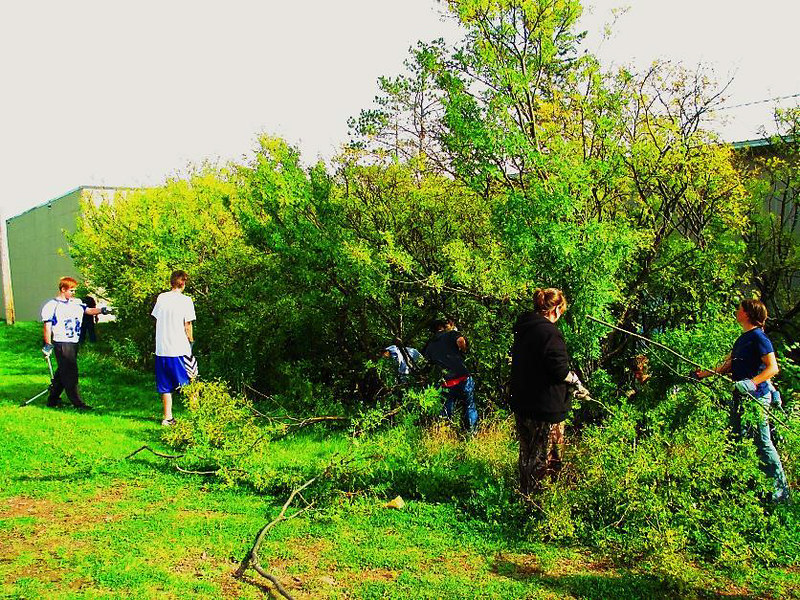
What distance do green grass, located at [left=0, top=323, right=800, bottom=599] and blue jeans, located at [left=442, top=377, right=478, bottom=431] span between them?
1.60 metres

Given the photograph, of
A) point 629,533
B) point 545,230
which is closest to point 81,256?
point 545,230

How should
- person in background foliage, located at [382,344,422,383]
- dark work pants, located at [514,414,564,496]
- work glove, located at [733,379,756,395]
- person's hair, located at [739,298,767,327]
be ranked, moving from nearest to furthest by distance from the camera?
dark work pants, located at [514,414,564,496], work glove, located at [733,379,756,395], person's hair, located at [739,298,767,327], person in background foliage, located at [382,344,422,383]

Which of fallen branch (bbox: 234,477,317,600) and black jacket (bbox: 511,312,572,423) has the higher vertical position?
black jacket (bbox: 511,312,572,423)

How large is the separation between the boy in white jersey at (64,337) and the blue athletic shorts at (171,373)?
1.82 m

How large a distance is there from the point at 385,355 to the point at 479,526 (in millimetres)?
3566

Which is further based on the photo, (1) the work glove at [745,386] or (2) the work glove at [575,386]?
(1) the work glove at [745,386]

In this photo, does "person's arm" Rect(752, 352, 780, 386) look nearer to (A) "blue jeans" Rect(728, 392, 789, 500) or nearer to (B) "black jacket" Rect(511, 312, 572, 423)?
(A) "blue jeans" Rect(728, 392, 789, 500)

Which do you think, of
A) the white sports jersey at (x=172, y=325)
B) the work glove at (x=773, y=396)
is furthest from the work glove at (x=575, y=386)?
the white sports jersey at (x=172, y=325)

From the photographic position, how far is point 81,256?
1609cm

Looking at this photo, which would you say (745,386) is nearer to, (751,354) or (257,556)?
(751,354)

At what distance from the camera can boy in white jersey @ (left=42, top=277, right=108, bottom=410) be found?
9.63 meters

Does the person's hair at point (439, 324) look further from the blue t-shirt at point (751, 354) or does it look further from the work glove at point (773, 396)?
the work glove at point (773, 396)

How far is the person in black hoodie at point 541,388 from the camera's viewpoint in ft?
16.5

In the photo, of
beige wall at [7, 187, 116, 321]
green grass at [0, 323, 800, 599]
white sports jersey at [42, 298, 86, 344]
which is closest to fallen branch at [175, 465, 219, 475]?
green grass at [0, 323, 800, 599]
